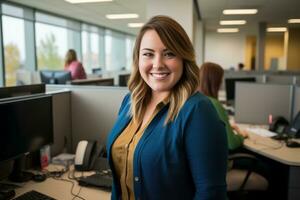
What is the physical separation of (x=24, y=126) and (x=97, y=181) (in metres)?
0.49

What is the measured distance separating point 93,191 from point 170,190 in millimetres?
689

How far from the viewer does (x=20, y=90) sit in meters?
1.95

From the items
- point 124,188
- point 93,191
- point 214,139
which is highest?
point 214,139

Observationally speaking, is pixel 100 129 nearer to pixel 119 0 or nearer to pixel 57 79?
pixel 57 79

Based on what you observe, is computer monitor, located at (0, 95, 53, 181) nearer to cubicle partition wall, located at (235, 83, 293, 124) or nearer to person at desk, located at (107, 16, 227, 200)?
person at desk, located at (107, 16, 227, 200)

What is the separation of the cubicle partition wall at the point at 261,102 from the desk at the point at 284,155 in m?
0.58

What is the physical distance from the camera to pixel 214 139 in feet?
3.27

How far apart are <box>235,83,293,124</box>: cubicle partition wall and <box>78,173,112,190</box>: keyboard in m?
1.93

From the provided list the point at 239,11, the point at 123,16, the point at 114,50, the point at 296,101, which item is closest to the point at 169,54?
the point at 296,101

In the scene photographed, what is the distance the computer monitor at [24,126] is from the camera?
150 cm

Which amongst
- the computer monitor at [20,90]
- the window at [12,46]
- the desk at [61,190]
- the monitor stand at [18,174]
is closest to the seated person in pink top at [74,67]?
the window at [12,46]

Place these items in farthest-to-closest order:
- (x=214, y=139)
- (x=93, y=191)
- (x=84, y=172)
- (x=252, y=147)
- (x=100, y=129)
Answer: (x=252, y=147)
(x=100, y=129)
(x=84, y=172)
(x=93, y=191)
(x=214, y=139)

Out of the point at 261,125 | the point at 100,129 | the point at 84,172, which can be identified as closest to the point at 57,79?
the point at 100,129

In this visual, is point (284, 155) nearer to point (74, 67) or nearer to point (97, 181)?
point (97, 181)
